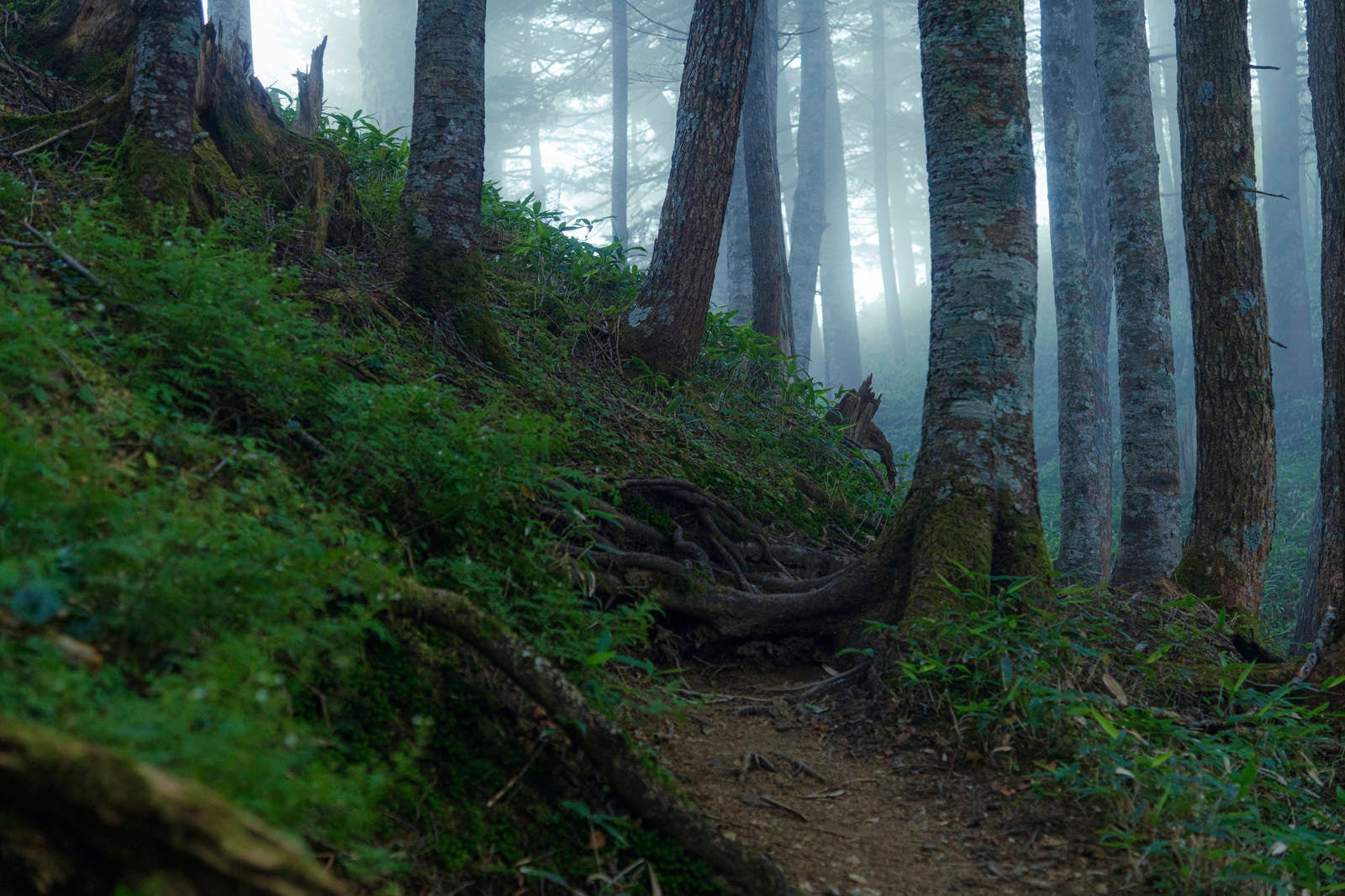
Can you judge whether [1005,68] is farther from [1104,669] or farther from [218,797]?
[218,797]

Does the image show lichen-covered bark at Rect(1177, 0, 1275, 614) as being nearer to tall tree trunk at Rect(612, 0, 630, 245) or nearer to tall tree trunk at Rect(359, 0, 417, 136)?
tall tree trunk at Rect(612, 0, 630, 245)

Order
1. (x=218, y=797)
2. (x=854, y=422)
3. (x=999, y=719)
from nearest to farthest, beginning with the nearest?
(x=218, y=797), (x=999, y=719), (x=854, y=422)

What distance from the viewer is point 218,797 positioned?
1532mm

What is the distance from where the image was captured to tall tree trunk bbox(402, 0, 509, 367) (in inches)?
249

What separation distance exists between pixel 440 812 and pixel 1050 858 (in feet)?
7.54

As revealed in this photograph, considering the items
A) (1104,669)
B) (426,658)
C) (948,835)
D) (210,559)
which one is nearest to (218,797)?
(210,559)

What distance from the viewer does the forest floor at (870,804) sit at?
3.21 m

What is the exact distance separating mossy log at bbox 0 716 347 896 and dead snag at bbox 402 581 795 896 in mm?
1396

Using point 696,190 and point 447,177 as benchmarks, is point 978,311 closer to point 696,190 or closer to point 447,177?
point 696,190

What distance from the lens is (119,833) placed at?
1561 millimetres

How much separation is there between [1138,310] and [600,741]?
854cm

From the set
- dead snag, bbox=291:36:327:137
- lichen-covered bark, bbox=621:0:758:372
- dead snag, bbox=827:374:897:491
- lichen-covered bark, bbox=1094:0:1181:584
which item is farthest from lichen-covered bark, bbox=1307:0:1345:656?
dead snag, bbox=291:36:327:137

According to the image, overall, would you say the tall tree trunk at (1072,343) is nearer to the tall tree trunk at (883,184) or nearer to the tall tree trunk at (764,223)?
the tall tree trunk at (764,223)

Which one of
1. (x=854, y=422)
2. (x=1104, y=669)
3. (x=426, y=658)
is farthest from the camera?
(x=854, y=422)
